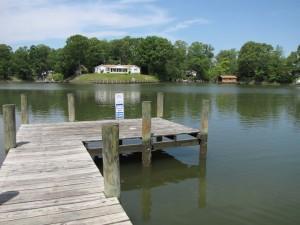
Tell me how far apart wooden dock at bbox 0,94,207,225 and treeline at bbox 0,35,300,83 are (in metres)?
102

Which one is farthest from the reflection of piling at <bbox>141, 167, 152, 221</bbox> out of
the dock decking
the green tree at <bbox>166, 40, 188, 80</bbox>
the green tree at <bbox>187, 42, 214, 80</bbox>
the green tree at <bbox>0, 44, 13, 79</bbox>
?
the green tree at <bbox>187, 42, 214, 80</bbox>

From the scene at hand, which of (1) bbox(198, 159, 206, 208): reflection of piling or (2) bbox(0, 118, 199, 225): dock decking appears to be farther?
(1) bbox(198, 159, 206, 208): reflection of piling

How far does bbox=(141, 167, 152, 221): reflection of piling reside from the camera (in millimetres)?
7762

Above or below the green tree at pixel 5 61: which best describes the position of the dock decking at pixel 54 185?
below

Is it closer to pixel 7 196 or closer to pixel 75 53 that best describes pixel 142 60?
pixel 75 53

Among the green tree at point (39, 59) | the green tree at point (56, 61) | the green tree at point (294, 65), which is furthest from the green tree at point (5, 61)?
the green tree at point (294, 65)

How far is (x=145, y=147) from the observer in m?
10.7

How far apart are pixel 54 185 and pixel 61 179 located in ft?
1.16

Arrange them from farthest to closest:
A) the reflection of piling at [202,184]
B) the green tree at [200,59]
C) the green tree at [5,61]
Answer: the green tree at [200,59] → the green tree at [5,61] → the reflection of piling at [202,184]

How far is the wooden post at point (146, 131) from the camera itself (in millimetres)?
10523

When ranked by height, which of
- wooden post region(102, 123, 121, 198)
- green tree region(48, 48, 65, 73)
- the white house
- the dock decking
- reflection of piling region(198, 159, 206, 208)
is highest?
→ green tree region(48, 48, 65, 73)

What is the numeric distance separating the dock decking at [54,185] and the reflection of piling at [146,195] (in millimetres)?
904

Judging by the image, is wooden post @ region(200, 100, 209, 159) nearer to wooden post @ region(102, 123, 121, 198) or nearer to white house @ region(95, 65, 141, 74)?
wooden post @ region(102, 123, 121, 198)

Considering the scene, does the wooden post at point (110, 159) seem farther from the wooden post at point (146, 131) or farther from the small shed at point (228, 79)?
the small shed at point (228, 79)
